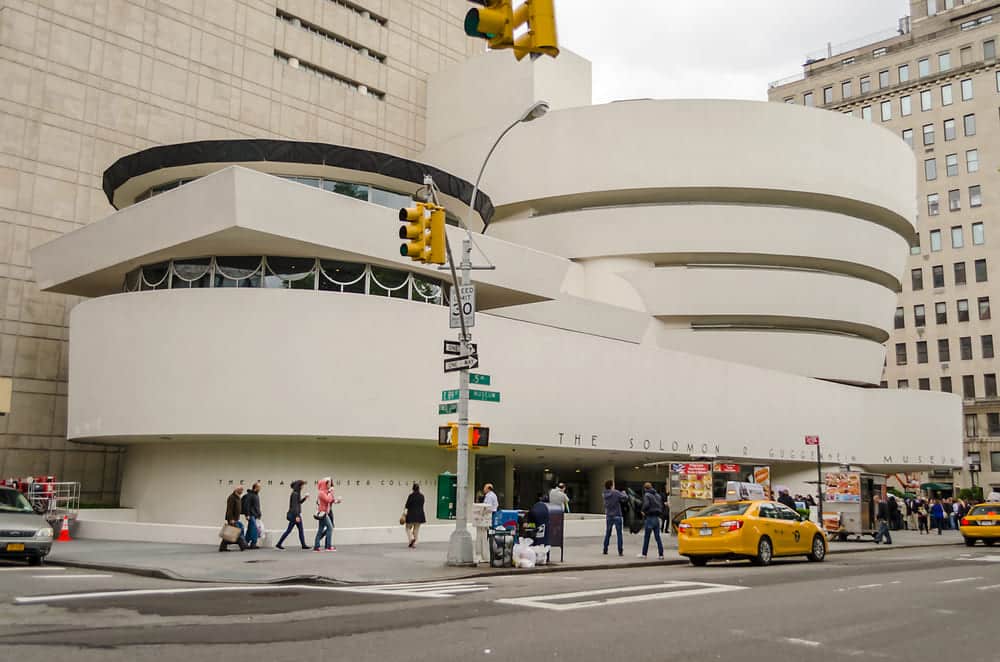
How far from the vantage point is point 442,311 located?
2969 cm

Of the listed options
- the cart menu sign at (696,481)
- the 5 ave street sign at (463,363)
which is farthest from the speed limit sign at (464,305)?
the cart menu sign at (696,481)

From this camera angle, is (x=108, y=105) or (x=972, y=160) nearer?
(x=108, y=105)

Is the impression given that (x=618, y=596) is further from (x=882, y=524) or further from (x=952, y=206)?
(x=952, y=206)

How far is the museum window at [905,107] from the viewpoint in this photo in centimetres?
8512

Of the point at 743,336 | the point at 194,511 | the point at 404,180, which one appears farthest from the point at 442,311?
the point at 743,336

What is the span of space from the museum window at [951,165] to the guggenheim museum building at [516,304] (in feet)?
110

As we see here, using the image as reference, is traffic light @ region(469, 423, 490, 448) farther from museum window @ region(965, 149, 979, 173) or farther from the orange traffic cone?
museum window @ region(965, 149, 979, 173)

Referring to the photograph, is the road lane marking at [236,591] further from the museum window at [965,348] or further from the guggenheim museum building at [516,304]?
the museum window at [965,348]

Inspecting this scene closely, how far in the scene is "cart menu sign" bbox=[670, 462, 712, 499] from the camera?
30500 mm

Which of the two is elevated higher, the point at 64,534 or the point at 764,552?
the point at 764,552

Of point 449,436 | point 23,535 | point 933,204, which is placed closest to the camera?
point 23,535

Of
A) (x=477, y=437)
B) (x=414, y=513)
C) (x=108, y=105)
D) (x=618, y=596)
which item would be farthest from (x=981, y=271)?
(x=618, y=596)

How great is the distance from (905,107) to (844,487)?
66562 millimetres

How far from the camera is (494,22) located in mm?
6652
